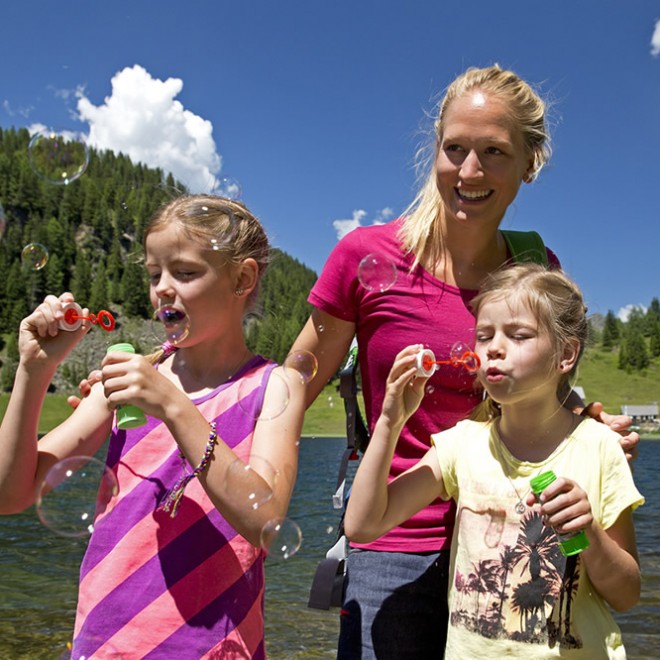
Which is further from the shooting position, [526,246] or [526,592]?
[526,246]

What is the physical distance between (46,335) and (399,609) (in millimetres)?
1841

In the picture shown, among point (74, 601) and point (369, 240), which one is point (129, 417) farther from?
point (74, 601)

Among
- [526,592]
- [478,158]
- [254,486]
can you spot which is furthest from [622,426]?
[254,486]

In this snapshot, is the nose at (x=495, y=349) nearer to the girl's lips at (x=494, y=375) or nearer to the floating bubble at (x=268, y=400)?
the girl's lips at (x=494, y=375)

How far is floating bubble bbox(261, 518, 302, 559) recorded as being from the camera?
243 centimetres

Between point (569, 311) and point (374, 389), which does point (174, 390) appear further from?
point (569, 311)

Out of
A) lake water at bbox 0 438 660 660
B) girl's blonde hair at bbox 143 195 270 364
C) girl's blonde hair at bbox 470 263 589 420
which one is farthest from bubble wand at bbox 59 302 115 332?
lake water at bbox 0 438 660 660

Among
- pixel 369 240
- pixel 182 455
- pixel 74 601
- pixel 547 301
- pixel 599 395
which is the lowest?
pixel 74 601

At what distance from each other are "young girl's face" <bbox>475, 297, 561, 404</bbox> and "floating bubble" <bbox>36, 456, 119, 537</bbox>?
151cm

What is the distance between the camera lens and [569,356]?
2928 millimetres

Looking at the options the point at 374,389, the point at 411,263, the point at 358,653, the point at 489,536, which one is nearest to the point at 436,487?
the point at 489,536

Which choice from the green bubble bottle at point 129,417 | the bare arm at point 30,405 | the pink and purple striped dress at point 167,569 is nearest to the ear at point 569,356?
the pink and purple striped dress at point 167,569

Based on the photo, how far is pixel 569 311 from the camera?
2.92 m

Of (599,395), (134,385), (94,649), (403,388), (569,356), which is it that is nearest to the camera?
(134,385)
